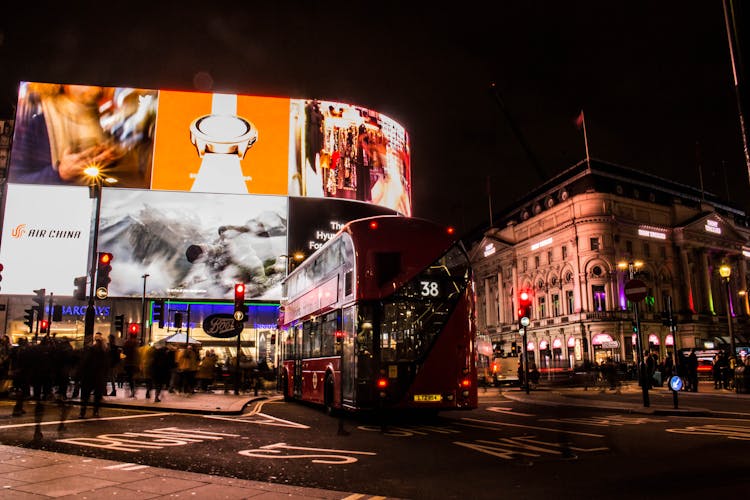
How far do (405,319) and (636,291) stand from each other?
790 cm

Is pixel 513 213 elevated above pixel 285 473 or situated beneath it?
elevated above

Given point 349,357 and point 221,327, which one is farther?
point 221,327

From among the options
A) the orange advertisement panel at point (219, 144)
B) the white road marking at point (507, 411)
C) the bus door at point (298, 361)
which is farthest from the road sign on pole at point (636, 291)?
the orange advertisement panel at point (219, 144)

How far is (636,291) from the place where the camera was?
17.2m

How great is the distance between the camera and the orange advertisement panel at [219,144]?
2003 inches

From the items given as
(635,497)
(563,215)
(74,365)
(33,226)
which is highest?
(563,215)

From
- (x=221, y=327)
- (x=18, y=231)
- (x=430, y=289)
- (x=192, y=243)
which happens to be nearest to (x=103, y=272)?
(x=221, y=327)

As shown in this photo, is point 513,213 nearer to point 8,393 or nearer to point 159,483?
point 8,393

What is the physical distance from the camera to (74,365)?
1906 cm

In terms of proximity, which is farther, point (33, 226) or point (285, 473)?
point (33, 226)

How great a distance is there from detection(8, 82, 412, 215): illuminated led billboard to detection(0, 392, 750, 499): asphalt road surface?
3827cm

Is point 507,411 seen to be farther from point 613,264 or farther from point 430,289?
point 613,264

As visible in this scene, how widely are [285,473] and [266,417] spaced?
7.86m

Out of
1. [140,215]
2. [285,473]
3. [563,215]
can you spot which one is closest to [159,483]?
[285,473]
